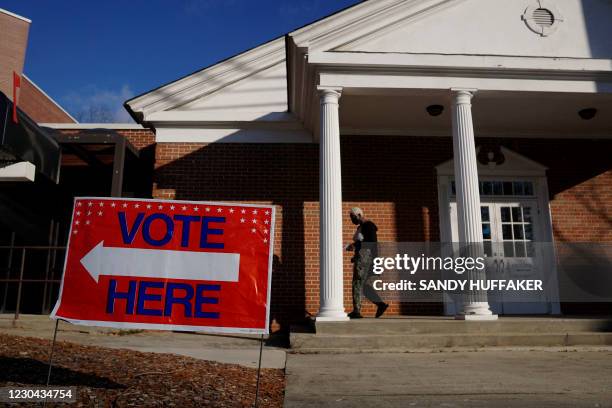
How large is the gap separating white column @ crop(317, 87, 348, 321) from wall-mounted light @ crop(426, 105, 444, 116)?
6.47 ft

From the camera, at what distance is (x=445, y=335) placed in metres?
6.41

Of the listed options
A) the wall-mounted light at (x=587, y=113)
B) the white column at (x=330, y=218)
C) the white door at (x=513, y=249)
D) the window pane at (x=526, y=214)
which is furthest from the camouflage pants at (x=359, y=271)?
the wall-mounted light at (x=587, y=113)

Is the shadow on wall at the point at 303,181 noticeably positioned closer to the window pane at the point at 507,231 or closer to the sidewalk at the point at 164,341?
the window pane at the point at 507,231

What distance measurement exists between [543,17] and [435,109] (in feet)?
7.39

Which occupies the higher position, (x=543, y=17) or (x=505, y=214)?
(x=543, y=17)

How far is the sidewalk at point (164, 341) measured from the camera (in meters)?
5.86

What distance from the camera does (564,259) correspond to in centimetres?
938

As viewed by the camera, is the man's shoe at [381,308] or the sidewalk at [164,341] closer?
A: the sidewalk at [164,341]

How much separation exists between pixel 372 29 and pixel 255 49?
3.21 metres

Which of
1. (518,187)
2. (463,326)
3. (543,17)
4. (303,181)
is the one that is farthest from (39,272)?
(543,17)

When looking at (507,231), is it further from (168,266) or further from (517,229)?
(168,266)

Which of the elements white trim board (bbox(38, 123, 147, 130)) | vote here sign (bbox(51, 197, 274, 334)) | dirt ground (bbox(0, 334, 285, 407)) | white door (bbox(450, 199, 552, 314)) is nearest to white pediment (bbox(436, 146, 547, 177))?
white door (bbox(450, 199, 552, 314))

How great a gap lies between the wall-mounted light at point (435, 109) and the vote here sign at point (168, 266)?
18.3 feet

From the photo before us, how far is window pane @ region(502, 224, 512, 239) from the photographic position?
30.9 feet
